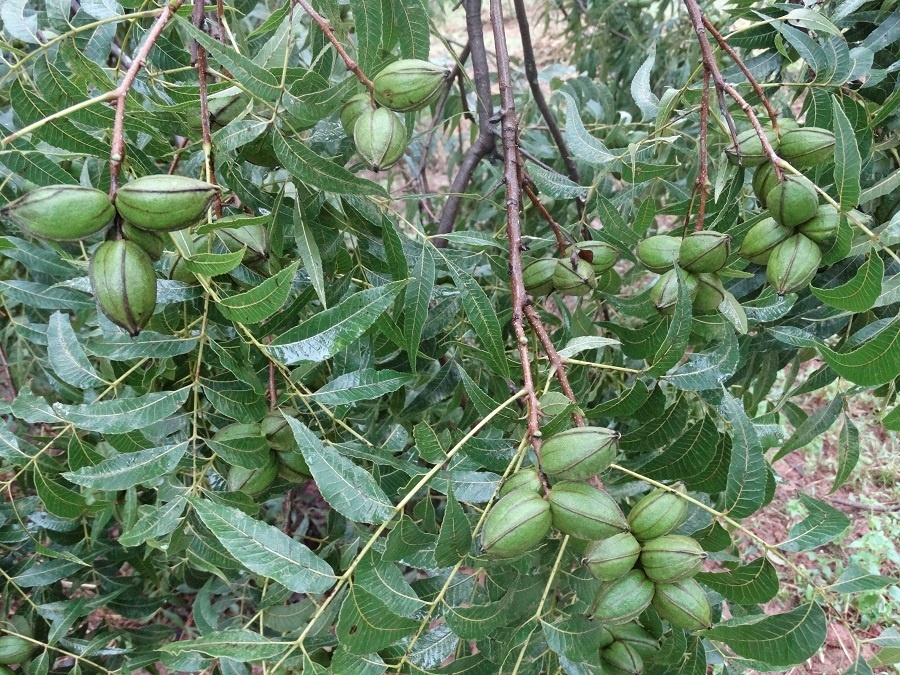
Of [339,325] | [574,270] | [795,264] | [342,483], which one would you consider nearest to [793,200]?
[795,264]

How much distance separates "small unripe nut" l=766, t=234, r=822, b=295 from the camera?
4.80 ft

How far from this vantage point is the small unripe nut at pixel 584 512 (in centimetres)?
110

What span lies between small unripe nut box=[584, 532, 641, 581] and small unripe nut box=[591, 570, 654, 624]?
0.09ft

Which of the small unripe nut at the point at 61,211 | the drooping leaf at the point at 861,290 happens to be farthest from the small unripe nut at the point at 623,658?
the small unripe nut at the point at 61,211

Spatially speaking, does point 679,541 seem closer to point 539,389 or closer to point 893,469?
point 539,389

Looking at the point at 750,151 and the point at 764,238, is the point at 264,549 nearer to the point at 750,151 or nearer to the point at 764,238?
the point at 764,238

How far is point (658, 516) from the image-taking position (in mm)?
1205

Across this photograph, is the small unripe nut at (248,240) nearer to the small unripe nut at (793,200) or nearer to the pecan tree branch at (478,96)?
the pecan tree branch at (478,96)

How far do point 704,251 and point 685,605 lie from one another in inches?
30.9

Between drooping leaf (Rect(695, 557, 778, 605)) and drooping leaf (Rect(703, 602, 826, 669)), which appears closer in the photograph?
drooping leaf (Rect(703, 602, 826, 669))

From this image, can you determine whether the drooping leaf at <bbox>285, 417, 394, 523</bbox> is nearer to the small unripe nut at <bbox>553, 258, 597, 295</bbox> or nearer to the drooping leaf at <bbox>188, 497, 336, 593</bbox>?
the drooping leaf at <bbox>188, 497, 336, 593</bbox>

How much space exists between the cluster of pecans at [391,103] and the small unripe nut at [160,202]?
426mm

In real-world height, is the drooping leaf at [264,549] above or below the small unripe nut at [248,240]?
below

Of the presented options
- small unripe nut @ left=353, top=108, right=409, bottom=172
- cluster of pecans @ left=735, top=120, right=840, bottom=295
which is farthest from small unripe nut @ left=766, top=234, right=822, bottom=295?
small unripe nut @ left=353, top=108, right=409, bottom=172
